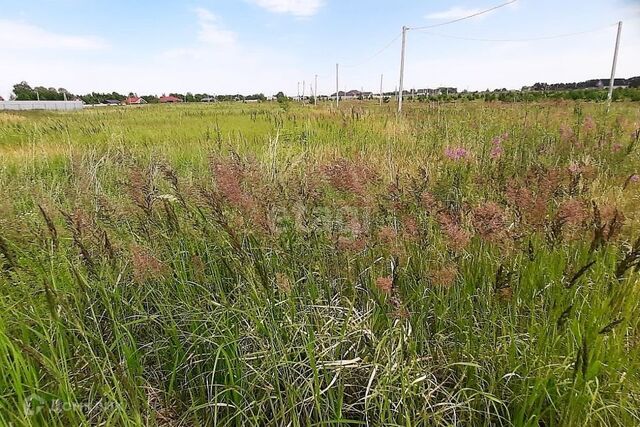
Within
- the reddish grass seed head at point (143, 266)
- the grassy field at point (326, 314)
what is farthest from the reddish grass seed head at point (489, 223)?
the reddish grass seed head at point (143, 266)

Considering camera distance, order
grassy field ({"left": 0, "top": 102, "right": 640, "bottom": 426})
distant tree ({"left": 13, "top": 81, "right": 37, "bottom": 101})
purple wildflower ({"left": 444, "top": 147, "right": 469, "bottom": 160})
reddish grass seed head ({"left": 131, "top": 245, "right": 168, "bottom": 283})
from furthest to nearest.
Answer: distant tree ({"left": 13, "top": 81, "right": 37, "bottom": 101}), purple wildflower ({"left": 444, "top": 147, "right": 469, "bottom": 160}), reddish grass seed head ({"left": 131, "top": 245, "right": 168, "bottom": 283}), grassy field ({"left": 0, "top": 102, "right": 640, "bottom": 426})

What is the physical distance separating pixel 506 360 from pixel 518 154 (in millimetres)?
3256

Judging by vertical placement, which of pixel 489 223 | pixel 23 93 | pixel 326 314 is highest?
pixel 23 93

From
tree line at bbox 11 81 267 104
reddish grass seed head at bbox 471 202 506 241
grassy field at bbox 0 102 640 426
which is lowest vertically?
grassy field at bbox 0 102 640 426

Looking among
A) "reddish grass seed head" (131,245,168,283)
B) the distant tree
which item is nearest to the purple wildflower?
"reddish grass seed head" (131,245,168,283)

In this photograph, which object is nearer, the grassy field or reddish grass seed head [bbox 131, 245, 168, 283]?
the grassy field

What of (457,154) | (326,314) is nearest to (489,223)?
(326,314)

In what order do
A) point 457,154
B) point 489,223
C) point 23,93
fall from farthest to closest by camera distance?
point 23,93
point 457,154
point 489,223

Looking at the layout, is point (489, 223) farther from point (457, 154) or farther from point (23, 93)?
point (23, 93)

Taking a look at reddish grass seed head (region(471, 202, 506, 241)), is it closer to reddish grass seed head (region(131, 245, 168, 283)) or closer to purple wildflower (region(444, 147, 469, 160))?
reddish grass seed head (region(131, 245, 168, 283))

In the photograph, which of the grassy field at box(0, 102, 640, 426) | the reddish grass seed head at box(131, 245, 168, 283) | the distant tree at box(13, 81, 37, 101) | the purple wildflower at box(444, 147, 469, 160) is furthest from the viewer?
the distant tree at box(13, 81, 37, 101)

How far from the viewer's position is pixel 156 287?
1581mm

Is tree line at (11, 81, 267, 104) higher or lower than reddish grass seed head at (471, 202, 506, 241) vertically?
higher

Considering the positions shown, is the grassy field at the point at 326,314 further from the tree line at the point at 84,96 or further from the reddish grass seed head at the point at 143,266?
the tree line at the point at 84,96
